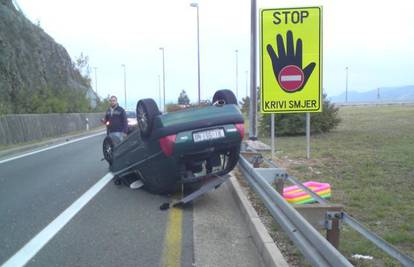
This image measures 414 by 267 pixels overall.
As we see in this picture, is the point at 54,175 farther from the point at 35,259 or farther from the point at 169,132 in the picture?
the point at 35,259

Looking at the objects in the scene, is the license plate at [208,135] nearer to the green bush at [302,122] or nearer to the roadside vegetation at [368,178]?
the roadside vegetation at [368,178]

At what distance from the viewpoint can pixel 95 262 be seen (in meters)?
5.19

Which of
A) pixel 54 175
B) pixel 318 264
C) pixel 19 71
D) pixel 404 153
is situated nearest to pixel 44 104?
pixel 19 71

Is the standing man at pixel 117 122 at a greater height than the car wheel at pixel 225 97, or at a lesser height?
lesser

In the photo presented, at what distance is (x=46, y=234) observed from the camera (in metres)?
6.20

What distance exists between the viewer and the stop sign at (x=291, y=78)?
11.3 metres

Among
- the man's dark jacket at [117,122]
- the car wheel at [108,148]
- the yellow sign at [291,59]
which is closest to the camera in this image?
the car wheel at [108,148]

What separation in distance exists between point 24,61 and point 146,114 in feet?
114

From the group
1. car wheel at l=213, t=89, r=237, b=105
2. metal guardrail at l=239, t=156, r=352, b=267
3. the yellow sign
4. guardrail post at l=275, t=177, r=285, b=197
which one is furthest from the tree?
metal guardrail at l=239, t=156, r=352, b=267

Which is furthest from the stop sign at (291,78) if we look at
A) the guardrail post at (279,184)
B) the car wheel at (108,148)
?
the guardrail post at (279,184)

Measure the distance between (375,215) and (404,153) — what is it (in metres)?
6.33

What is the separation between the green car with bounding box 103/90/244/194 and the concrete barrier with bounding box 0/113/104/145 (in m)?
15.1

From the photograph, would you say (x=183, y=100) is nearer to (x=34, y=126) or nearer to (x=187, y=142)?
(x=34, y=126)

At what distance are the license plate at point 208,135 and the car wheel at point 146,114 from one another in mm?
744
